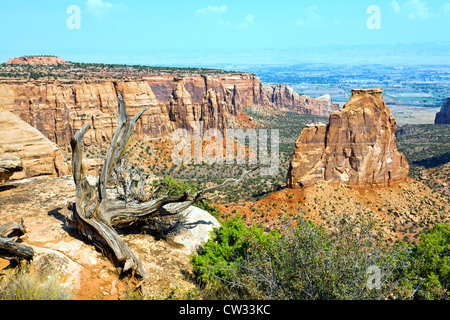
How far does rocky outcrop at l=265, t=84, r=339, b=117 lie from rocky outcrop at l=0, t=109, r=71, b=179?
5201 inches

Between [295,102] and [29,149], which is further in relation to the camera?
[295,102]

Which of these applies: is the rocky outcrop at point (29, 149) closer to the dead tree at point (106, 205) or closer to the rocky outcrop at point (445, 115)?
the dead tree at point (106, 205)

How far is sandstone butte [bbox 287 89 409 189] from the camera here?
124 ft

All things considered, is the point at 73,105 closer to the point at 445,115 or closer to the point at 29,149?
the point at 29,149

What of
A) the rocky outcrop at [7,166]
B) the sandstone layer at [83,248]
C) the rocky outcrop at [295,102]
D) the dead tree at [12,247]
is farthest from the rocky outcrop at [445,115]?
the dead tree at [12,247]

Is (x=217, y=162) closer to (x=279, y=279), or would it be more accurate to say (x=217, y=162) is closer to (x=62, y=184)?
(x=62, y=184)

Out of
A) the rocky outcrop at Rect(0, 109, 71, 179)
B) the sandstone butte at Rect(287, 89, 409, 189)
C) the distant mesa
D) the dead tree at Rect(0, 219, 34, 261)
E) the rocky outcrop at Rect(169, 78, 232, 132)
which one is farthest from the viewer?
the distant mesa

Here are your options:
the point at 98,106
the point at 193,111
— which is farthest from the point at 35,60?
the point at 98,106

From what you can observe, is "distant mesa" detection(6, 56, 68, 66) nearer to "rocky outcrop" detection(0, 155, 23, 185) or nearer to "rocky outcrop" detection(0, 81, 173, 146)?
"rocky outcrop" detection(0, 81, 173, 146)

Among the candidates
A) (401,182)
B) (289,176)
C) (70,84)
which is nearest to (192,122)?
(70,84)

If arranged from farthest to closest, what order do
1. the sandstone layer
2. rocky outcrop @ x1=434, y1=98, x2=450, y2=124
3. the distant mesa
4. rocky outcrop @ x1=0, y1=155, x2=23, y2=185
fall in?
1. rocky outcrop @ x1=434, y1=98, x2=450, y2=124
2. the distant mesa
3. rocky outcrop @ x1=0, y1=155, x2=23, y2=185
4. the sandstone layer

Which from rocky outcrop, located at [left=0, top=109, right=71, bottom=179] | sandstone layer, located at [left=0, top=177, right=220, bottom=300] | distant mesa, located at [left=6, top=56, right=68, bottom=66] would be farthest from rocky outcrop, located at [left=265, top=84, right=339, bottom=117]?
sandstone layer, located at [left=0, top=177, right=220, bottom=300]

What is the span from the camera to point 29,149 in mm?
17594

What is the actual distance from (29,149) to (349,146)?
103 feet
